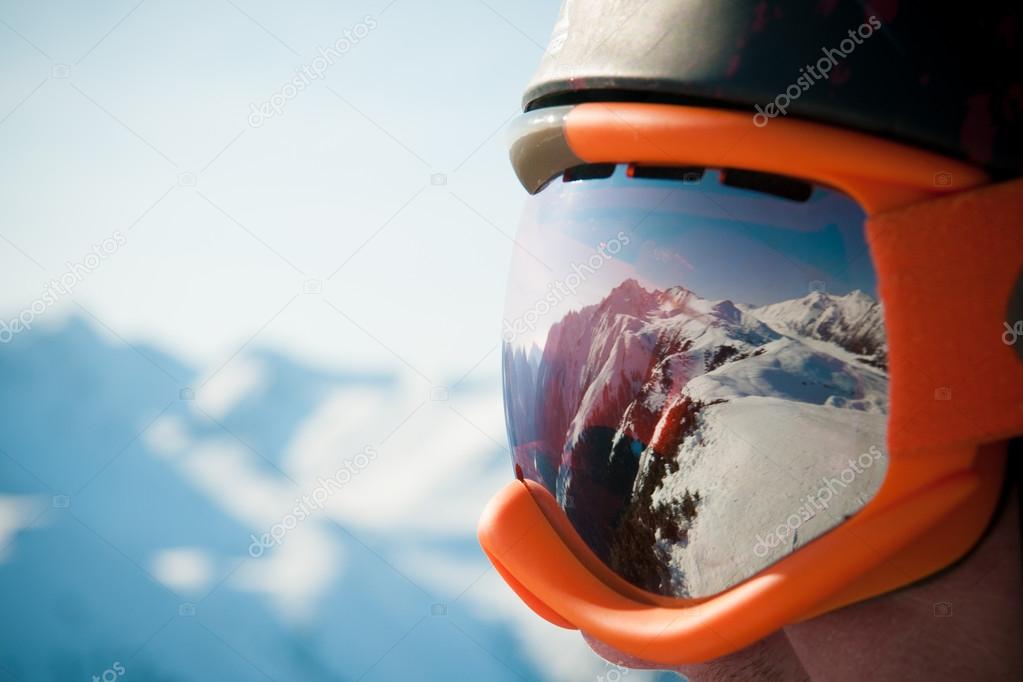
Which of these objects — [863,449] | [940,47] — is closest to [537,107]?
[940,47]

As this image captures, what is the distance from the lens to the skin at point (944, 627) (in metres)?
0.91

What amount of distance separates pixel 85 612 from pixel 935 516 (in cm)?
228

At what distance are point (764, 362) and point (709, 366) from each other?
0.06m

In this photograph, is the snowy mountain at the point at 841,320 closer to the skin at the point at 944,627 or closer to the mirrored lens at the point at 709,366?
the mirrored lens at the point at 709,366

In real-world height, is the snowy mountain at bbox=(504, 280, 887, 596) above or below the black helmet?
below

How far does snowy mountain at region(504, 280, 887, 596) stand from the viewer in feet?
3.01

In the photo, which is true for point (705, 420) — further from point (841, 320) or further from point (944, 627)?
point (944, 627)

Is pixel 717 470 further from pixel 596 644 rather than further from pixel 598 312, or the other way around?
pixel 596 644

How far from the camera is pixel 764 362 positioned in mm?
953

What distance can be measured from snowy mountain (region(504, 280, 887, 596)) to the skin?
124mm

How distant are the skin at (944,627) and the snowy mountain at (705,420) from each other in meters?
0.12

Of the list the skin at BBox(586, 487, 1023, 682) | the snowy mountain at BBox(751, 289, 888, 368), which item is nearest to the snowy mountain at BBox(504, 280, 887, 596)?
the snowy mountain at BBox(751, 289, 888, 368)

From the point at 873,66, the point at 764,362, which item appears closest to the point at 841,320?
the point at 764,362

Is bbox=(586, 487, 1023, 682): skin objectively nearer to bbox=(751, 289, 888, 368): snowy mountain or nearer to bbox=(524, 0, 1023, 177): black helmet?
bbox=(751, 289, 888, 368): snowy mountain
